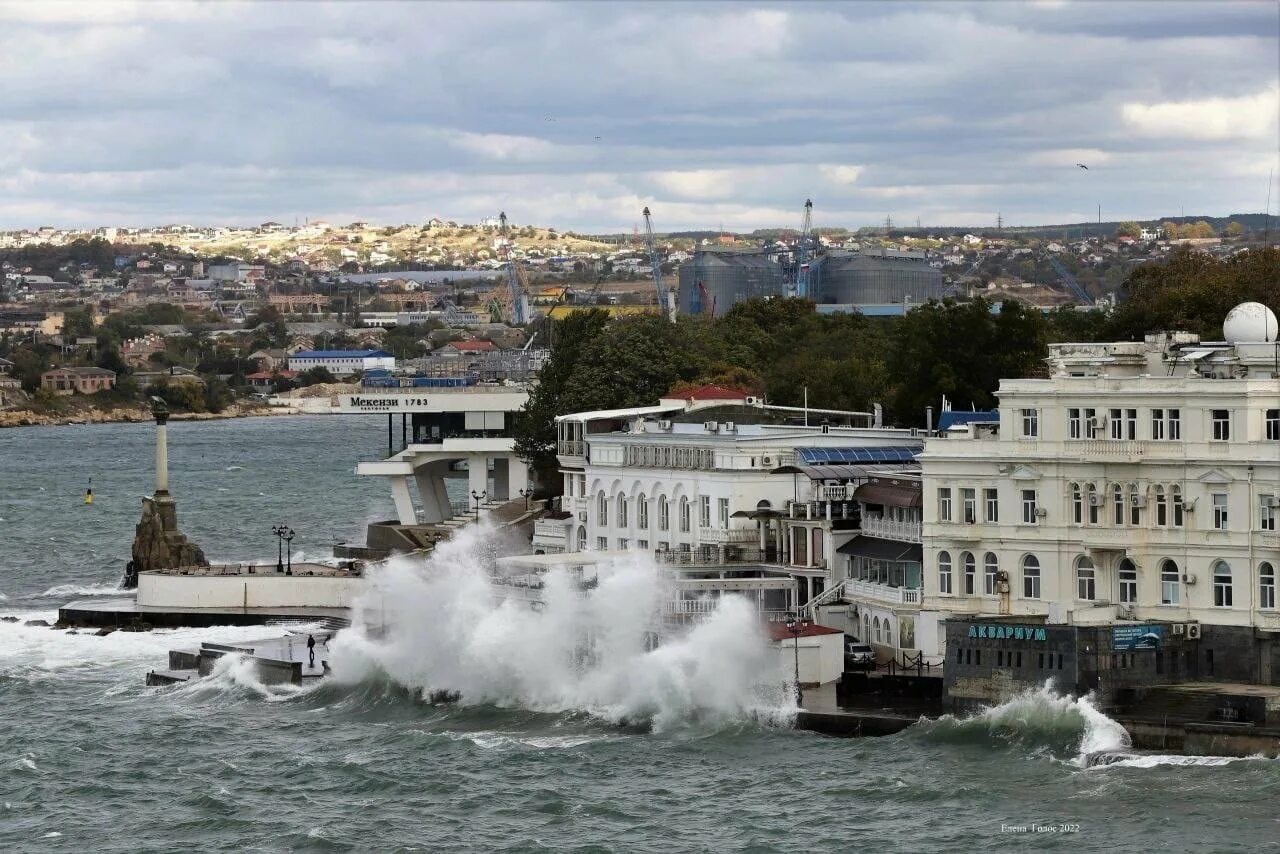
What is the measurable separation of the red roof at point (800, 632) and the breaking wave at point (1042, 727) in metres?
3.69

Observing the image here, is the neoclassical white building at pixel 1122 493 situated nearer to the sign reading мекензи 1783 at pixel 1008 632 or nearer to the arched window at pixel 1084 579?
the arched window at pixel 1084 579

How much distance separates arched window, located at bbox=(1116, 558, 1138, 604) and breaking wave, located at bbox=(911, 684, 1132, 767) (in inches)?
139

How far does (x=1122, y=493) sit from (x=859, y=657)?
6143 millimetres

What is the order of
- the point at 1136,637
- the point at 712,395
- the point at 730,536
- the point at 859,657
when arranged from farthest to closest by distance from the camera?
the point at 712,395 < the point at 730,536 < the point at 859,657 < the point at 1136,637

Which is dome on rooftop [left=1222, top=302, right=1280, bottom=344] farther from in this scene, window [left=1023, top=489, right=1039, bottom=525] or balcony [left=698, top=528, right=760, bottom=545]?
balcony [left=698, top=528, right=760, bottom=545]

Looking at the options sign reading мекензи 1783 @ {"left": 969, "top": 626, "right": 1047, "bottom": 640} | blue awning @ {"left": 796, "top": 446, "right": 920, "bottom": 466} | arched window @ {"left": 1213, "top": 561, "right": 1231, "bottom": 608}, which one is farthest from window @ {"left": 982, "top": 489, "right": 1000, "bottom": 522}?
blue awning @ {"left": 796, "top": 446, "right": 920, "bottom": 466}

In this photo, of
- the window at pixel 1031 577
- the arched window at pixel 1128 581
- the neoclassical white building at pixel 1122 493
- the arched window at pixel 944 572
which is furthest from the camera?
the arched window at pixel 944 572

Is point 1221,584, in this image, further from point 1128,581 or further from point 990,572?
point 990,572

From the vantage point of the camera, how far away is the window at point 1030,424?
2032 inches

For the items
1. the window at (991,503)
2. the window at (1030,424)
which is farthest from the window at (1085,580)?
the window at (1030,424)

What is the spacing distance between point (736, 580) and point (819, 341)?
48906mm

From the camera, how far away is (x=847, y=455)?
193ft

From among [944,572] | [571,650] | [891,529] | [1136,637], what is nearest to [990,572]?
[944,572]

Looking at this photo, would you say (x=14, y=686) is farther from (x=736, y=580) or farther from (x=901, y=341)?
(x=901, y=341)
